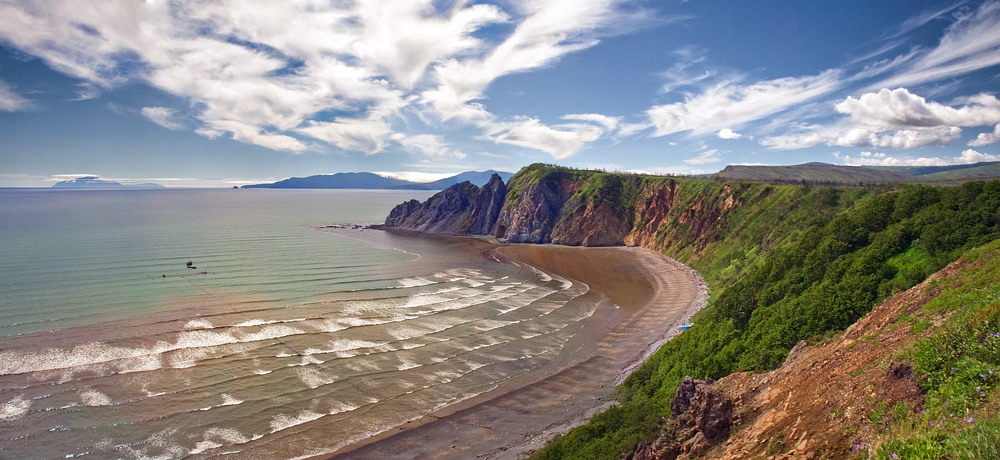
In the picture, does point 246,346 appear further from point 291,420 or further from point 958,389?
point 958,389

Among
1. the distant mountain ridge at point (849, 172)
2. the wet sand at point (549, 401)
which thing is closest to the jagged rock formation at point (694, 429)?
the wet sand at point (549, 401)

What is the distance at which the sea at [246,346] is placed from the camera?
76.8 feet

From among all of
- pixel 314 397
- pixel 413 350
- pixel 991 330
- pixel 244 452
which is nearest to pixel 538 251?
pixel 413 350

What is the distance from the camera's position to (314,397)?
27.0 metres

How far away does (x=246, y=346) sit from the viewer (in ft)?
111

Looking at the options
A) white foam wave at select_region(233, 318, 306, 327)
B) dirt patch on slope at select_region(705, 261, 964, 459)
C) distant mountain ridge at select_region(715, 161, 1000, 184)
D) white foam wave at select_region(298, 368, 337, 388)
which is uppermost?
distant mountain ridge at select_region(715, 161, 1000, 184)

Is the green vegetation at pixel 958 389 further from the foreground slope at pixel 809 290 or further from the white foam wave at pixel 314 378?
the white foam wave at pixel 314 378

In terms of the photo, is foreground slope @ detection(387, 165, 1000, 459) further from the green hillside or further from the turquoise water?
the green hillside

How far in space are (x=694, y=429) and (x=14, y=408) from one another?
35032 mm

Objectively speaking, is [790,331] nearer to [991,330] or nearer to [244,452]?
[991,330]

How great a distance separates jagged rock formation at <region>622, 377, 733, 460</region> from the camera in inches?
518

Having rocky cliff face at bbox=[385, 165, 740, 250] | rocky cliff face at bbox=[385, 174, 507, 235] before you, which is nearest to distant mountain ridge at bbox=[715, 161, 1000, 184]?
rocky cliff face at bbox=[385, 165, 740, 250]

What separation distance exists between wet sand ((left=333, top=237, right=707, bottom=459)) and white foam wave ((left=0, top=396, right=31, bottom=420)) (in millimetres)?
18285

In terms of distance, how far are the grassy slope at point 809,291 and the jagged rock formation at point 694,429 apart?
6.47ft
